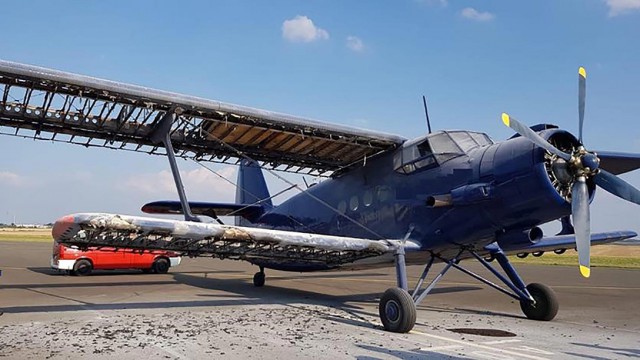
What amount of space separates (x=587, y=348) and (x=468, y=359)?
242 centimetres

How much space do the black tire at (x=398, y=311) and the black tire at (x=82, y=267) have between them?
16408 mm

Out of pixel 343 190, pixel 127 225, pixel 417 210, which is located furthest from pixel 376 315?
pixel 127 225

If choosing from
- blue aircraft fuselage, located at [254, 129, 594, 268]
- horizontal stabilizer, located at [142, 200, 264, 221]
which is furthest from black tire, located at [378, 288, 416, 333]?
horizontal stabilizer, located at [142, 200, 264, 221]

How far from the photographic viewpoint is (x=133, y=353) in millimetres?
7047

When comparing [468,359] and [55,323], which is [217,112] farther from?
[468,359]

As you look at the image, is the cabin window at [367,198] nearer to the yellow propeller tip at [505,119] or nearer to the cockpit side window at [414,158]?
the cockpit side window at [414,158]

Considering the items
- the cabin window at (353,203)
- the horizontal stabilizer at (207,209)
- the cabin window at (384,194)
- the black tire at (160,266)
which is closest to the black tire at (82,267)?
the black tire at (160,266)

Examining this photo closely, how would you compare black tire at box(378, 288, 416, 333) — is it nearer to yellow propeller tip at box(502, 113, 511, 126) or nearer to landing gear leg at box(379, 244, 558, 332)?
landing gear leg at box(379, 244, 558, 332)

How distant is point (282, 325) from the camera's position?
9836mm

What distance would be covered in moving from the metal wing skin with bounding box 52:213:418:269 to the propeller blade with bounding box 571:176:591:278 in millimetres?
3509

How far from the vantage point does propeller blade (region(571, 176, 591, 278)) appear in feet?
29.1

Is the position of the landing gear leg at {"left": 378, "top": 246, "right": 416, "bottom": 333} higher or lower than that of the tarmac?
higher

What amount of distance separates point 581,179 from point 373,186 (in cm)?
523

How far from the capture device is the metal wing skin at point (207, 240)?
9.00m
